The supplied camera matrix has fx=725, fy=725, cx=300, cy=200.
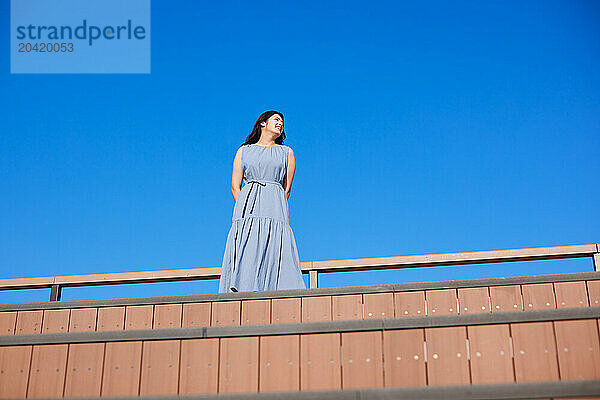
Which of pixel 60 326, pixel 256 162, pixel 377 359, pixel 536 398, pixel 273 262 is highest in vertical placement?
pixel 256 162

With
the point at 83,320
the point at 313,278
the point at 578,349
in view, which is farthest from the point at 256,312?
the point at 313,278

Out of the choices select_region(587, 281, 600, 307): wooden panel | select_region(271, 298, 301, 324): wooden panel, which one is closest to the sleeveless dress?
select_region(271, 298, 301, 324): wooden panel

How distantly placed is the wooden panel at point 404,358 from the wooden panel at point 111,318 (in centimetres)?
163

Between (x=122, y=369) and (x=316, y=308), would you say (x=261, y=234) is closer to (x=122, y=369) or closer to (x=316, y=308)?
(x=316, y=308)

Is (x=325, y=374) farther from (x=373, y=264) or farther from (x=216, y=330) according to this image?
(x=373, y=264)

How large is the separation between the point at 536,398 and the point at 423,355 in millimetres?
525

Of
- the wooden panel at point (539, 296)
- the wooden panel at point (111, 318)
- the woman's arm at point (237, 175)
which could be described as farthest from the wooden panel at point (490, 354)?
the woman's arm at point (237, 175)

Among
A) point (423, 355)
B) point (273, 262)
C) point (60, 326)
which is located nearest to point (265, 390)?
point (423, 355)

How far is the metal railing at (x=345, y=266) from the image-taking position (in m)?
5.96

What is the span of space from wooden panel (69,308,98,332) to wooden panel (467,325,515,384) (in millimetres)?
2138

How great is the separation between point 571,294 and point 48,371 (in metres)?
2.69

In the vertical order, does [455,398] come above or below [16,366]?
below

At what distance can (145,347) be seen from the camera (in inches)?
136

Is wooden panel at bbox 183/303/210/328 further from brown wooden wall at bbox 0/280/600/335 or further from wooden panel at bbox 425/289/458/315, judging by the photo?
wooden panel at bbox 425/289/458/315
